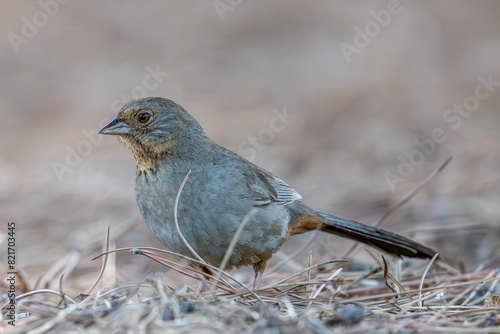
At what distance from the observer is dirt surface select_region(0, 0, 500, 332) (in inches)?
245

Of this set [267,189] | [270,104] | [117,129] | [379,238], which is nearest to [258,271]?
[267,189]

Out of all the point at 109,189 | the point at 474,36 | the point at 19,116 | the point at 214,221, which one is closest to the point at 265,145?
the point at 109,189

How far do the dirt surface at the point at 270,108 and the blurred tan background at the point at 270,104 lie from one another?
3cm

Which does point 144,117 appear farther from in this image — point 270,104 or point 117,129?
point 270,104

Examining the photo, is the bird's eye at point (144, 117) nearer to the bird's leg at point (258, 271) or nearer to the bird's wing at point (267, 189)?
the bird's wing at point (267, 189)

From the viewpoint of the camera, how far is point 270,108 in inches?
364

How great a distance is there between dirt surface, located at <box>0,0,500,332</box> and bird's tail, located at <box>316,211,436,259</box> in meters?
0.66

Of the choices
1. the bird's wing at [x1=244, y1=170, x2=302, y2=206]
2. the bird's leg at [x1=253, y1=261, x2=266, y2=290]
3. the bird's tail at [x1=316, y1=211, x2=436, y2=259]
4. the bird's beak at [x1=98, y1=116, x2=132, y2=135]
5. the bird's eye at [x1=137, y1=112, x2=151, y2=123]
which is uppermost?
the bird's eye at [x1=137, y1=112, x2=151, y2=123]

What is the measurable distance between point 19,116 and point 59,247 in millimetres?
3968

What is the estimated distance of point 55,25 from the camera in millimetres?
11625

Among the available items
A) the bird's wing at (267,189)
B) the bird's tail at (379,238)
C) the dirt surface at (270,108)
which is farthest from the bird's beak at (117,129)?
the bird's tail at (379,238)

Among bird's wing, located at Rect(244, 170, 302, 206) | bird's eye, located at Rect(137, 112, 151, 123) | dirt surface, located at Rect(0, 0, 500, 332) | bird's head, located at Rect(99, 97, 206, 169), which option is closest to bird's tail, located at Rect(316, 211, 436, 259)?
bird's wing, located at Rect(244, 170, 302, 206)

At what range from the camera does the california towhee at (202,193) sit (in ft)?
13.2

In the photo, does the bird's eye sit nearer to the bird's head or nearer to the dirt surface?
the bird's head
